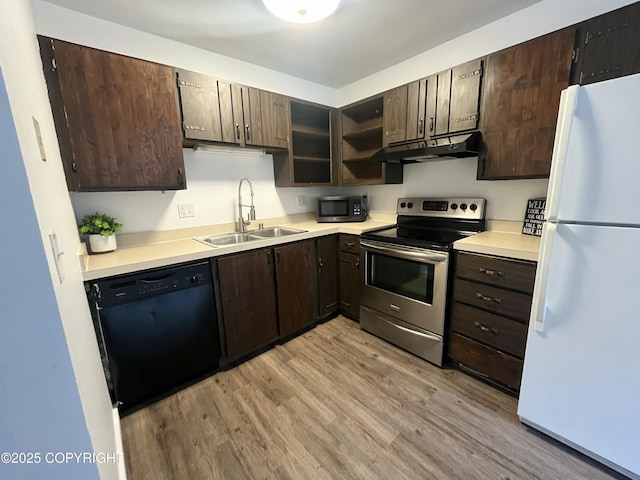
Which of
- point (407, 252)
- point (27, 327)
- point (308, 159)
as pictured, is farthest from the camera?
point (308, 159)

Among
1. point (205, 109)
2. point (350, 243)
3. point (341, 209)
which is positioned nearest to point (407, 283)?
point (350, 243)

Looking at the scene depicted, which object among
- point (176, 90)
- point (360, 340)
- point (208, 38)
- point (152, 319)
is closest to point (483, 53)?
point (208, 38)

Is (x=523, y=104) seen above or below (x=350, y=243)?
above

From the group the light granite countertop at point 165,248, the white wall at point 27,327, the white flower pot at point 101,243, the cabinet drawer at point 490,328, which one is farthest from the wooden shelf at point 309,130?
the white wall at point 27,327

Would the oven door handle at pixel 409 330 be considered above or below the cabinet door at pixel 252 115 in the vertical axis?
below

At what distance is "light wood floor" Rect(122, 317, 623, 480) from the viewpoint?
125cm

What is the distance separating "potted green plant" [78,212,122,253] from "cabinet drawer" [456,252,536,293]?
2304 mm

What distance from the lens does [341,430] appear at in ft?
4.77

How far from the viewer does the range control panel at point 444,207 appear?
2129mm

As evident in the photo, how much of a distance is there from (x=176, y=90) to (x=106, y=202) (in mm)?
926

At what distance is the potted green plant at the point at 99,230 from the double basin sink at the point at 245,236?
57 cm

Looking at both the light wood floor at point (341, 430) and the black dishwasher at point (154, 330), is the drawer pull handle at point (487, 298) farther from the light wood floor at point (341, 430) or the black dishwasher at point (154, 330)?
the black dishwasher at point (154, 330)

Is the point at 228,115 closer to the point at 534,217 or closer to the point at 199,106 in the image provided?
the point at 199,106

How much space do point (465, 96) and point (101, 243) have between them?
2697 millimetres
